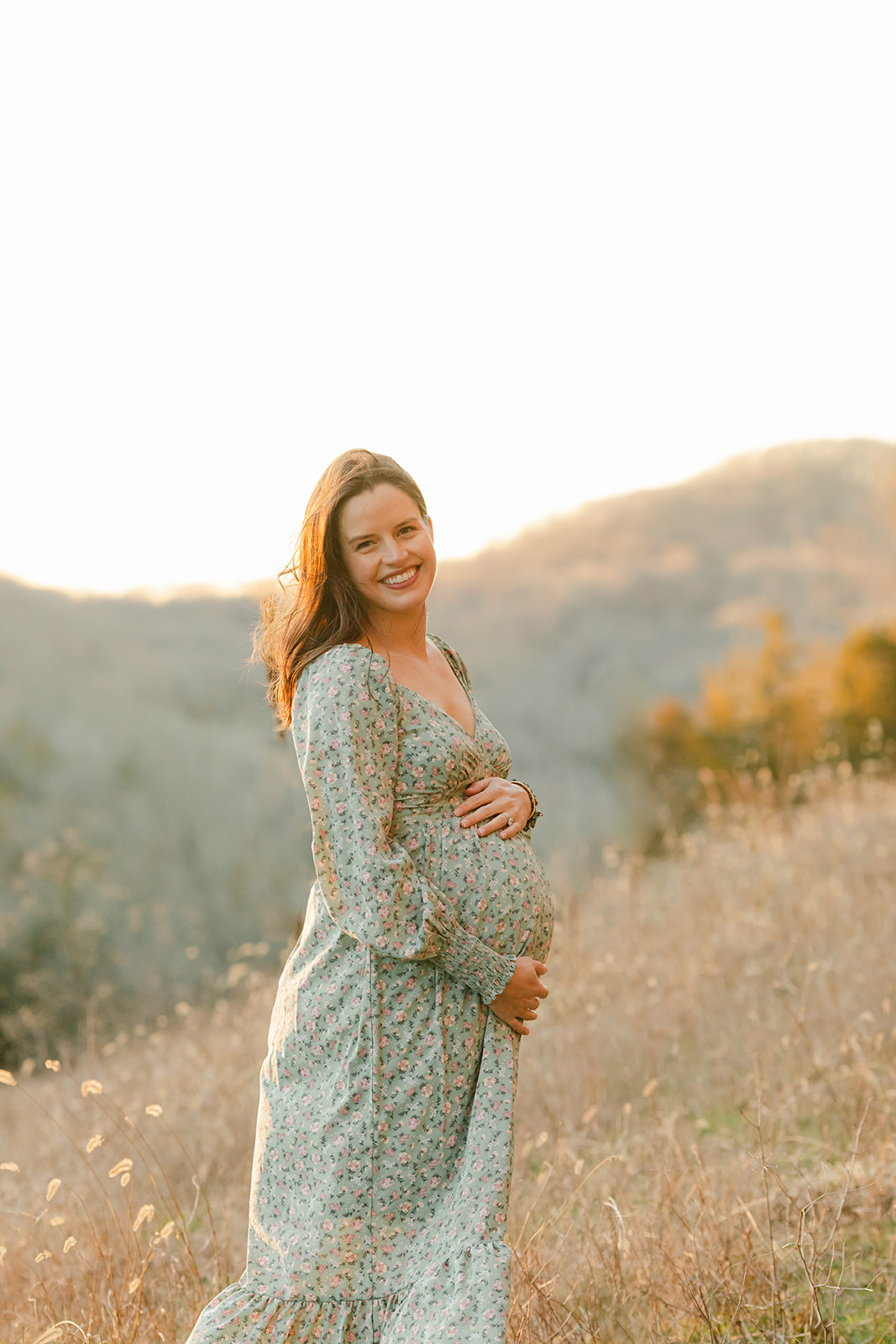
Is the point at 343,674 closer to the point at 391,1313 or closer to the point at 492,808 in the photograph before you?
the point at 492,808

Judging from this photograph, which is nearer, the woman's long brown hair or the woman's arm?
the woman's arm

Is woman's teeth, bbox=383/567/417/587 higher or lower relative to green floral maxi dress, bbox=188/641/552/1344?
higher

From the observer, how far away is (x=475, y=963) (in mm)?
2193

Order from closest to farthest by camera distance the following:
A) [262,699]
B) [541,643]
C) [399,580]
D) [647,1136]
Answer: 1. [399,580]
2. [647,1136]
3. [262,699]
4. [541,643]

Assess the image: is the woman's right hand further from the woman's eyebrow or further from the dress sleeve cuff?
the woman's eyebrow

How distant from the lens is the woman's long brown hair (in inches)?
93.0

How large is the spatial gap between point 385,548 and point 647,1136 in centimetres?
251

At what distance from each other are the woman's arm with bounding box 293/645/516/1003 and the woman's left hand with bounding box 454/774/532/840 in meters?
0.19

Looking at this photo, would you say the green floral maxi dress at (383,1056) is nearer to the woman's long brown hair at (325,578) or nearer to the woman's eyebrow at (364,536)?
the woman's long brown hair at (325,578)

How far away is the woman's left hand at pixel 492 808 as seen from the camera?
7.68 feet

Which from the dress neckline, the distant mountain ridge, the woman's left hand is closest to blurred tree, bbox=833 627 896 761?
the distant mountain ridge

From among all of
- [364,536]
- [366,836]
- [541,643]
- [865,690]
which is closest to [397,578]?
[364,536]

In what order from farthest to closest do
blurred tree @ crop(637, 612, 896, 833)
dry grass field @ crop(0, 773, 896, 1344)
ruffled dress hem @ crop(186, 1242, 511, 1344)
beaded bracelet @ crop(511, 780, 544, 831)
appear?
blurred tree @ crop(637, 612, 896, 833) → dry grass field @ crop(0, 773, 896, 1344) → beaded bracelet @ crop(511, 780, 544, 831) → ruffled dress hem @ crop(186, 1242, 511, 1344)

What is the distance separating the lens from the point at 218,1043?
5.78m
